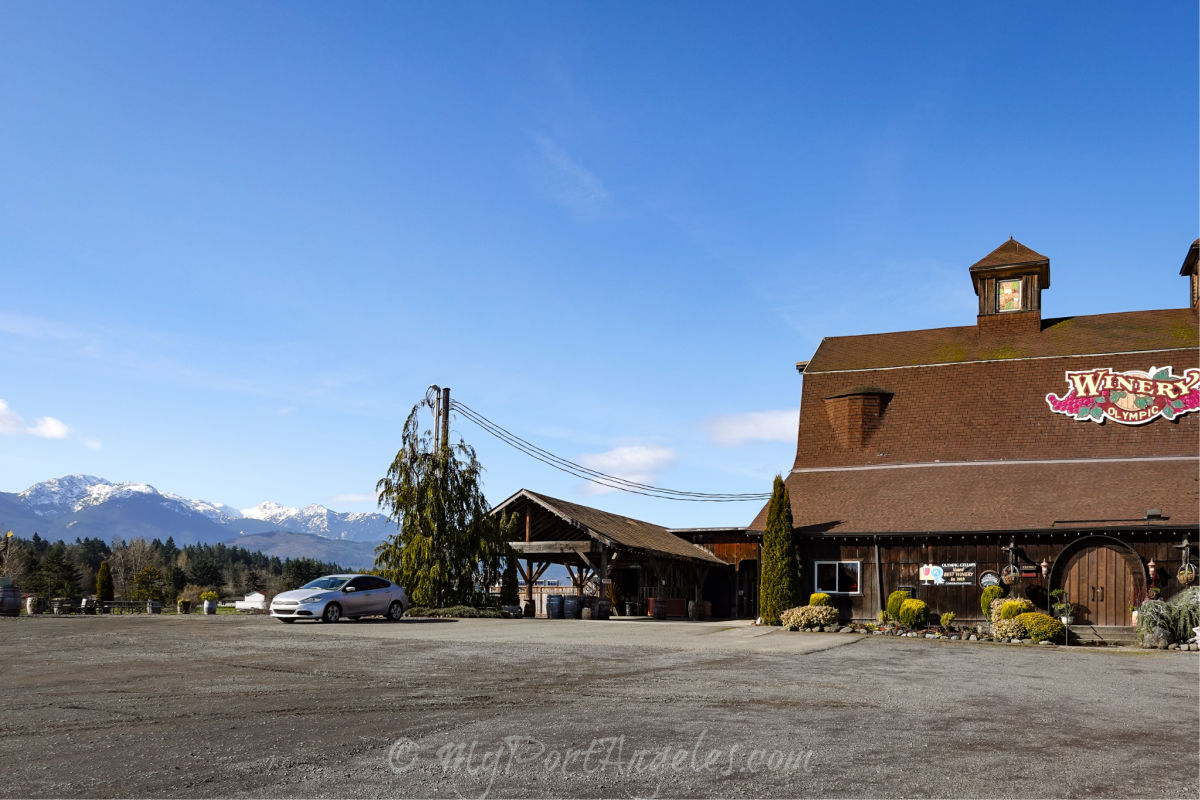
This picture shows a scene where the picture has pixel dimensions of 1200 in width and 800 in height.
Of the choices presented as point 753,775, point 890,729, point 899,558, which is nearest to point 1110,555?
point 899,558

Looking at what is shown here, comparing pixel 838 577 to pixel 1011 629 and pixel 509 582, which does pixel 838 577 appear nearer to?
pixel 1011 629

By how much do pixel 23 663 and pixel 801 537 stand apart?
21.5 m

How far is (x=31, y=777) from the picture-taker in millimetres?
6504

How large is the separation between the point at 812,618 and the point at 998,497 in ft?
26.3

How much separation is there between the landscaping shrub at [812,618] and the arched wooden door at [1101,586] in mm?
7198

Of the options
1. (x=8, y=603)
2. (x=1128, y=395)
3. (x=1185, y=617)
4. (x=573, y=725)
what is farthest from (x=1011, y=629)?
(x=8, y=603)

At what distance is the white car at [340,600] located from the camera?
2472cm

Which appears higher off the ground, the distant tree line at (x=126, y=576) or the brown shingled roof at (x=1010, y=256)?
the brown shingled roof at (x=1010, y=256)

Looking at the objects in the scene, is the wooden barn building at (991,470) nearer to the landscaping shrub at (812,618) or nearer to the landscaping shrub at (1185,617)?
the landscaping shrub at (1185,617)

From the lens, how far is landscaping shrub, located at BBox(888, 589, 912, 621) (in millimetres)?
26688

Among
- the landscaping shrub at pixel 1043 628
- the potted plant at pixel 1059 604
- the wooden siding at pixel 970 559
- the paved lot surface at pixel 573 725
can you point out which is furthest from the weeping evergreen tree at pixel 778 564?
the paved lot surface at pixel 573 725

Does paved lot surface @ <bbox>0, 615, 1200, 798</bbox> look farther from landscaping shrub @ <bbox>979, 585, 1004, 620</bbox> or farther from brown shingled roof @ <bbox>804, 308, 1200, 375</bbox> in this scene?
brown shingled roof @ <bbox>804, 308, 1200, 375</bbox>

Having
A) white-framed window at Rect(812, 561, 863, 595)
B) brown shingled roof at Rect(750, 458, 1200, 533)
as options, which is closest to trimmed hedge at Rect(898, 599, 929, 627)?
brown shingled roof at Rect(750, 458, 1200, 533)

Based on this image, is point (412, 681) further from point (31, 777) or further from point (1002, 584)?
point (1002, 584)
